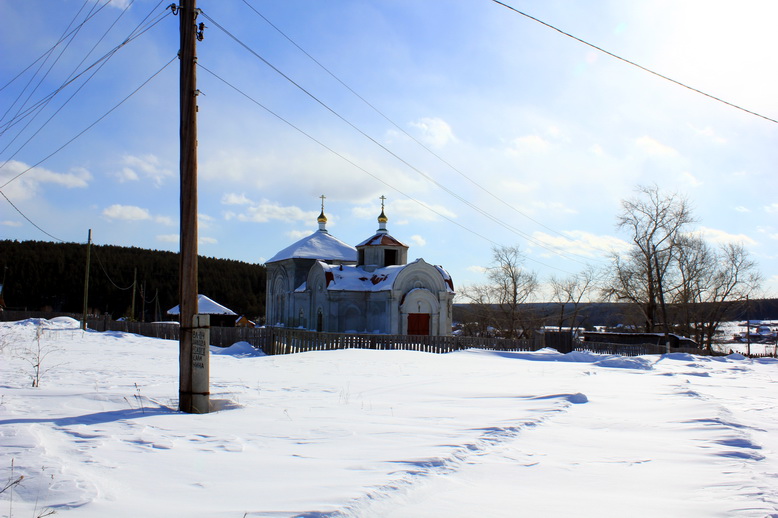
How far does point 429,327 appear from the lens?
32.7m

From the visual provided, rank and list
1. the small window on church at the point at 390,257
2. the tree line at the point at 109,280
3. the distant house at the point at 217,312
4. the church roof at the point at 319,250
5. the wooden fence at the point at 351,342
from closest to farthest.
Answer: the wooden fence at the point at 351,342
the small window on church at the point at 390,257
the church roof at the point at 319,250
the distant house at the point at 217,312
the tree line at the point at 109,280

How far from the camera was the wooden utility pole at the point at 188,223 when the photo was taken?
7.44m

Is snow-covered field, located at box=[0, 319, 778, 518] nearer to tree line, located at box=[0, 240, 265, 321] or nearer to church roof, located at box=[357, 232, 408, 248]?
church roof, located at box=[357, 232, 408, 248]

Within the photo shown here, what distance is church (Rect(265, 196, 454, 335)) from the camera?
32188mm

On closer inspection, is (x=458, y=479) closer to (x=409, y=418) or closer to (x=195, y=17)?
(x=409, y=418)

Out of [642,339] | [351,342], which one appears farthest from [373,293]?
[642,339]

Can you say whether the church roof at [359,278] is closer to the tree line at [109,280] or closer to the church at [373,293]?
the church at [373,293]

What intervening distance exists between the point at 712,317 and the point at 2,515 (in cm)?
5332

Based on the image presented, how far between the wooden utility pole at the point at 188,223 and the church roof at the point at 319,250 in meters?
28.9

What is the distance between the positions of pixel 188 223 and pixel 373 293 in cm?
2523

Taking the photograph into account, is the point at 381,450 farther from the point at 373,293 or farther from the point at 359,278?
the point at 359,278

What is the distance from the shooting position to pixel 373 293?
3291 cm

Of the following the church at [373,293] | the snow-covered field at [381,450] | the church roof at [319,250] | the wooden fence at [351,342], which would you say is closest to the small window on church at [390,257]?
the church at [373,293]

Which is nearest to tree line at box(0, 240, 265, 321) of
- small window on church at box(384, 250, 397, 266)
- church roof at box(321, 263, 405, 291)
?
small window on church at box(384, 250, 397, 266)
